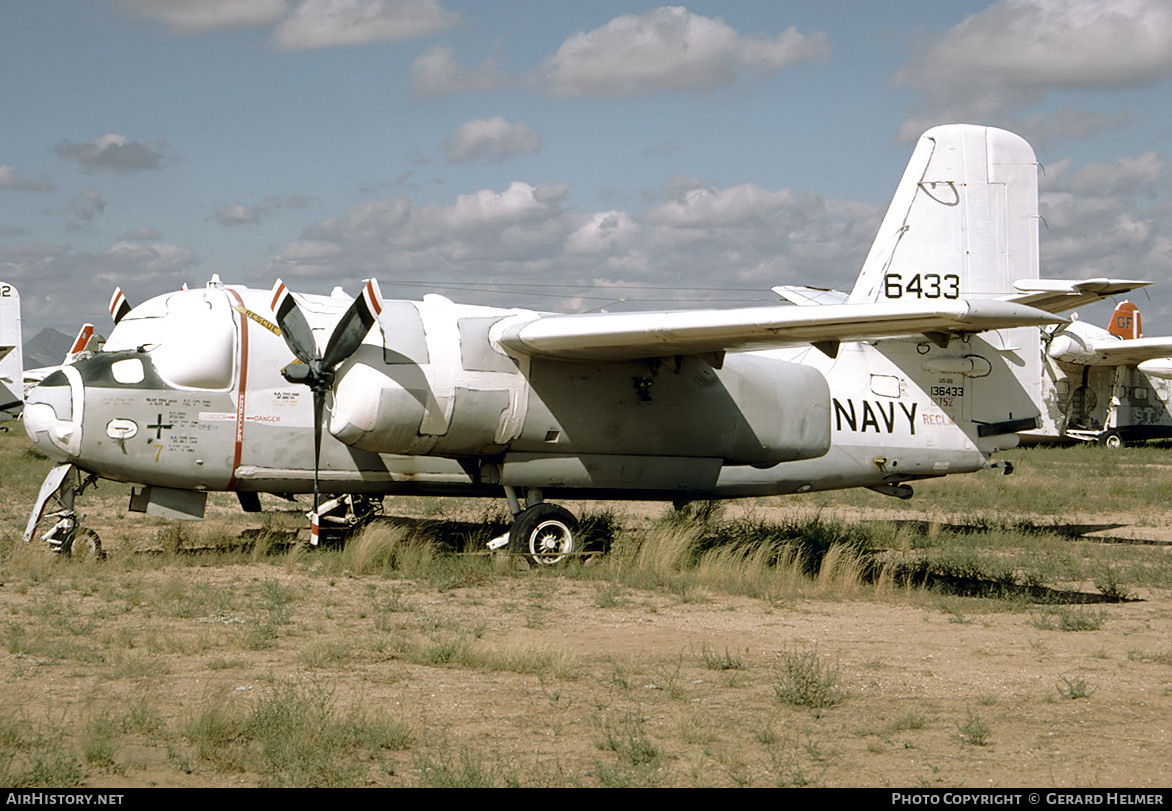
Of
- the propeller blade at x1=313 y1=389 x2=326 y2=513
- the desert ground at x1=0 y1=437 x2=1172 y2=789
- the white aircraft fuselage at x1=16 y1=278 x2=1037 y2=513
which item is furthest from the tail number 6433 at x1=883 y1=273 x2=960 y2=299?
the propeller blade at x1=313 y1=389 x2=326 y2=513

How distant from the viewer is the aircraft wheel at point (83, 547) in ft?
46.2

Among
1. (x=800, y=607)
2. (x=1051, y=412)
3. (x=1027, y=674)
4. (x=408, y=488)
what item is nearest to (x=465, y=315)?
(x=408, y=488)

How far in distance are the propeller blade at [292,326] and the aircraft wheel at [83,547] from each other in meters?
3.45

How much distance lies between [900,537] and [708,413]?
5.44m

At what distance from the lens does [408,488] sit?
50.8ft

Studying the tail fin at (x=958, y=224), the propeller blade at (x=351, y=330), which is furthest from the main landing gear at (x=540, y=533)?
the tail fin at (x=958, y=224)

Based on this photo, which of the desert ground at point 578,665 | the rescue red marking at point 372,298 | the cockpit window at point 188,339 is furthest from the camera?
the cockpit window at point 188,339

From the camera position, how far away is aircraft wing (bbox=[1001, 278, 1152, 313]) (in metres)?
12.9

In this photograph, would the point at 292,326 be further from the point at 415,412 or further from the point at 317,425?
the point at 415,412

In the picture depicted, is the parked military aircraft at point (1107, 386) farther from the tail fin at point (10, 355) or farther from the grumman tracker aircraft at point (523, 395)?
the tail fin at point (10, 355)

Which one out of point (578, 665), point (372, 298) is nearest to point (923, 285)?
point (372, 298)

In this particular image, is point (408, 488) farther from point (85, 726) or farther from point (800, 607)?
point (85, 726)

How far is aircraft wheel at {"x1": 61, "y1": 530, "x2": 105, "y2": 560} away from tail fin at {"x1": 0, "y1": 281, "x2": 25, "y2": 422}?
21.4 m

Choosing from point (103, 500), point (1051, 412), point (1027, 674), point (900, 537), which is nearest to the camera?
point (1027, 674)
